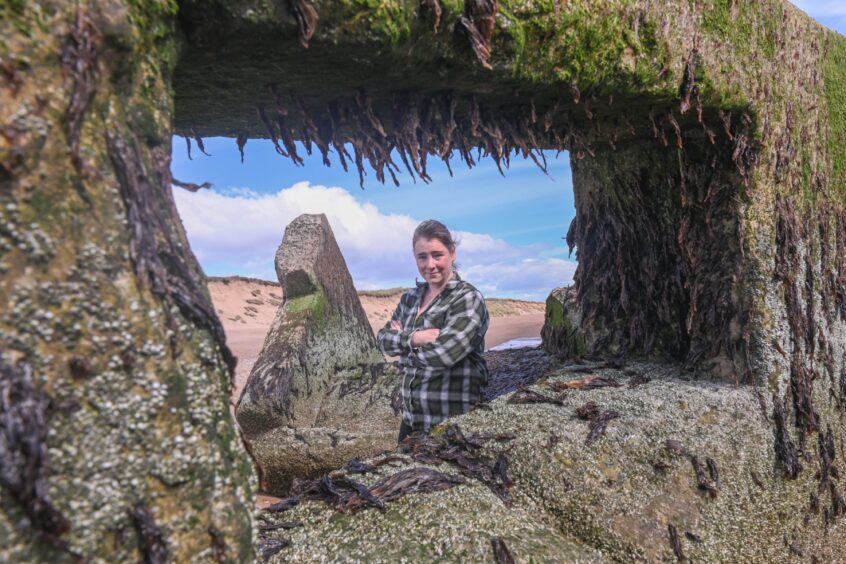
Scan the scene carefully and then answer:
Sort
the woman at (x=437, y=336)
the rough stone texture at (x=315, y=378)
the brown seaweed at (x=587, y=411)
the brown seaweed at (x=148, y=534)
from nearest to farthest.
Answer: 1. the brown seaweed at (x=148, y=534)
2. the brown seaweed at (x=587, y=411)
3. the woman at (x=437, y=336)
4. the rough stone texture at (x=315, y=378)

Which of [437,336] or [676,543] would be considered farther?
[437,336]

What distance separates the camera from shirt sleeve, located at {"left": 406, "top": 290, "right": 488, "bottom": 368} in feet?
13.4

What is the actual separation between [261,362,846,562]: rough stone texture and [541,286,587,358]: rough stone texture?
4.60ft

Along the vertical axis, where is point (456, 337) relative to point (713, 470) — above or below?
above

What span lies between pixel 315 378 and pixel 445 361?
3.93 m

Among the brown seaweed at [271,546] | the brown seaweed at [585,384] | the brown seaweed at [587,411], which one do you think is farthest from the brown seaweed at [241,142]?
the brown seaweed at [585,384]

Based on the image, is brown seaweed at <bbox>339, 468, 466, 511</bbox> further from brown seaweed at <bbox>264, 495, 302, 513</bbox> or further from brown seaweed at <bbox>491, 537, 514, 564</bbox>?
brown seaweed at <bbox>491, 537, 514, 564</bbox>

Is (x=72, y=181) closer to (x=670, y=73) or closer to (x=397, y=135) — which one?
(x=397, y=135)

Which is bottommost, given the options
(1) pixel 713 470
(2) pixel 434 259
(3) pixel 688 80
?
(1) pixel 713 470

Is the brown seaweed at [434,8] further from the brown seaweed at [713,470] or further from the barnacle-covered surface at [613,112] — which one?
the brown seaweed at [713,470]

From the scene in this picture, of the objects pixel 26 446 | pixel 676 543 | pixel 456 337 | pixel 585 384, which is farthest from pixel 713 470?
pixel 26 446

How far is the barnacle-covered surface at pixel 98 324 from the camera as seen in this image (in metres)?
1.56

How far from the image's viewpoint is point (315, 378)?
7.70m

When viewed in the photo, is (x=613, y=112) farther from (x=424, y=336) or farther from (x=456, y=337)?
(x=424, y=336)
